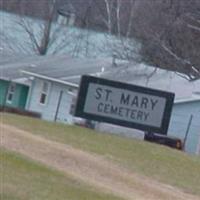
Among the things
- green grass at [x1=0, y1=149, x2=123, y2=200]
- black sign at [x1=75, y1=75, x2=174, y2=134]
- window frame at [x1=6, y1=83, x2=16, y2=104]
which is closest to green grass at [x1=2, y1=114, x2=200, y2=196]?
black sign at [x1=75, y1=75, x2=174, y2=134]

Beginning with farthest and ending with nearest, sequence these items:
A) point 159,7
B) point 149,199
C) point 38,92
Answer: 1. point 38,92
2. point 159,7
3. point 149,199

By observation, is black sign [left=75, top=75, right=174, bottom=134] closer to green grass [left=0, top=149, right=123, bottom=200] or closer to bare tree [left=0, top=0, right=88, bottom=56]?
Result: green grass [left=0, top=149, right=123, bottom=200]

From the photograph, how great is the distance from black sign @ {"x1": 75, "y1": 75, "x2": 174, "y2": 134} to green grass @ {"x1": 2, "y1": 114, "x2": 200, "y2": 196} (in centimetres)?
148

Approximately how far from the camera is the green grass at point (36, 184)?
13.2m

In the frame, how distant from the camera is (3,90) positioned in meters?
56.8

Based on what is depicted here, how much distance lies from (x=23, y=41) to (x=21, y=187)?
56.8 m

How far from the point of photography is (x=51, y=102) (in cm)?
5344

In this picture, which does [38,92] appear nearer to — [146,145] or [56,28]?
[56,28]

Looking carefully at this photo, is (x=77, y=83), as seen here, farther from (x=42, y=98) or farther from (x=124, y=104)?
(x=124, y=104)

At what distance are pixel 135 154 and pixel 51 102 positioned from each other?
30344 mm

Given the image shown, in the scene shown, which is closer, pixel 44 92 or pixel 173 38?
pixel 173 38

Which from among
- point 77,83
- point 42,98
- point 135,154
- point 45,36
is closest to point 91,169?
point 135,154

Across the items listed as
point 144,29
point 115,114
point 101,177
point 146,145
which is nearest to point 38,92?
A: point 144,29

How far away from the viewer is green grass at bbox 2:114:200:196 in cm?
1914
